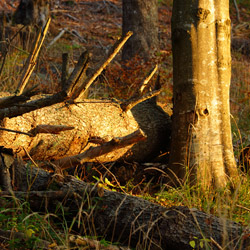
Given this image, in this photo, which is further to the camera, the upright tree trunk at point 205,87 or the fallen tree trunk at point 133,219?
the upright tree trunk at point 205,87

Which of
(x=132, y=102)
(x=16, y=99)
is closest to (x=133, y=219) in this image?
(x=16, y=99)

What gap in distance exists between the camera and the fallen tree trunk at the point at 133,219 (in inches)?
102

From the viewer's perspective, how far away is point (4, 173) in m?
3.18

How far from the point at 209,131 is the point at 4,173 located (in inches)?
84.4

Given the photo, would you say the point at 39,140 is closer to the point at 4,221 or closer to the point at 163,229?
the point at 4,221

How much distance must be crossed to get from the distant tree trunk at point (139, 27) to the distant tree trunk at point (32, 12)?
317cm

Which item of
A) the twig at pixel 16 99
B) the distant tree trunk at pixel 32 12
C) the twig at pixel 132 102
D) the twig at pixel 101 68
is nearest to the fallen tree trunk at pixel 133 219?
the twig at pixel 16 99

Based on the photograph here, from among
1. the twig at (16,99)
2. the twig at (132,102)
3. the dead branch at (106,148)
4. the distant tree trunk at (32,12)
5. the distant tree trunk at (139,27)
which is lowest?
the dead branch at (106,148)

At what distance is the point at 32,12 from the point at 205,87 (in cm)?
849

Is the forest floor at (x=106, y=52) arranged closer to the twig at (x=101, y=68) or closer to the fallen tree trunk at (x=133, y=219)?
the fallen tree trunk at (x=133, y=219)

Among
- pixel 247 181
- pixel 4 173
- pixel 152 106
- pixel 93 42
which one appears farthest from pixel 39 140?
pixel 93 42

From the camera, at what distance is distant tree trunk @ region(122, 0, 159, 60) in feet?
29.9

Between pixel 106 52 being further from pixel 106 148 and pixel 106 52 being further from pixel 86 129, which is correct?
pixel 106 148

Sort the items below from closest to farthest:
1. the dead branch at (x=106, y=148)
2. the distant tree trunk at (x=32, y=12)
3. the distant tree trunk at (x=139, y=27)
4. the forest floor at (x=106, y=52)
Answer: the dead branch at (x=106, y=148), the forest floor at (x=106, y=52), the distant tree trunk at (x=139, y=27), the distant tree trunk at (x=32, y=12)
